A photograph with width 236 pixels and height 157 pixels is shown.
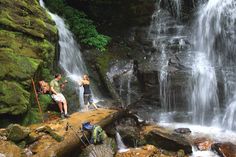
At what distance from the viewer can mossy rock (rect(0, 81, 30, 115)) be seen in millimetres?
Result: 10688

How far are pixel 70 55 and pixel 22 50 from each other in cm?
473

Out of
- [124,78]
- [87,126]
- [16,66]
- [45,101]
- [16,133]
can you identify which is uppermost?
[16,66]

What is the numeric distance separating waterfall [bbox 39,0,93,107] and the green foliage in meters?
0.49

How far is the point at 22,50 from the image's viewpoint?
41.2 feet

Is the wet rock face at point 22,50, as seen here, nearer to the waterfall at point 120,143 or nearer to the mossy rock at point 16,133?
the mossy rock at point 16,133

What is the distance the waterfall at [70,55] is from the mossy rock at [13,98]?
15.0 ft

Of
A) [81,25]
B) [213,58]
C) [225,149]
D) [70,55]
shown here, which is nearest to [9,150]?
[225,149]

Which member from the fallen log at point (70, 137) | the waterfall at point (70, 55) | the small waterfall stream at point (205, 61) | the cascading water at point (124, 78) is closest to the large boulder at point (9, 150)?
the fallen log at point (70, 137)

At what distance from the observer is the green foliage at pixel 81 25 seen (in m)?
18.5

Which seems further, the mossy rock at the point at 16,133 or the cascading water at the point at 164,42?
the cascading water at the point at 164,42

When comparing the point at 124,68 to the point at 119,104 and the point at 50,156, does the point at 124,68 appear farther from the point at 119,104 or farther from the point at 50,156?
the point at 50,156

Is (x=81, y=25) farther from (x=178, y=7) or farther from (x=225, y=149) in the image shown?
(x=225, y=149)

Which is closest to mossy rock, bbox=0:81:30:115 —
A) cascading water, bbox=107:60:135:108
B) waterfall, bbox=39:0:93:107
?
waterfall, bbox=39:0:93:107

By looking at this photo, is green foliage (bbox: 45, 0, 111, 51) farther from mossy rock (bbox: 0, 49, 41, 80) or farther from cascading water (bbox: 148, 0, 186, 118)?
mossy rock (bbox: 0, 49, 41, 80)
